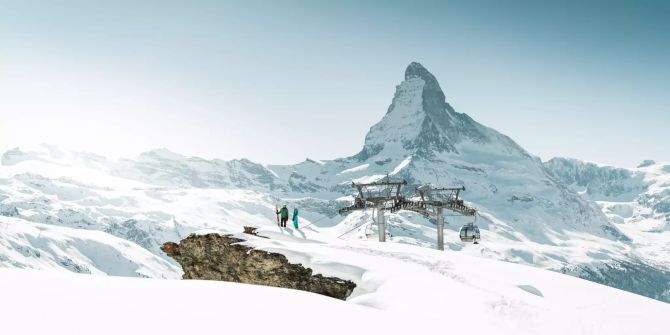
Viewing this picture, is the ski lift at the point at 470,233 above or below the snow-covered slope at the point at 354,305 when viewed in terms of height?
below

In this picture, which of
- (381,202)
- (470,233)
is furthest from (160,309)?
(470,233)

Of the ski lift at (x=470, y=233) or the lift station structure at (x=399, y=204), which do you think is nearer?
the lift station structure at (x=399, y=204)

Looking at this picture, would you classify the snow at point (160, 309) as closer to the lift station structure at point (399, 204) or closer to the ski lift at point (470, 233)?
the lift station structure at point (399, 204)

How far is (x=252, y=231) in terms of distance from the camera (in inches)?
982

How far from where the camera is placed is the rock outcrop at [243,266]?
57.9 feet

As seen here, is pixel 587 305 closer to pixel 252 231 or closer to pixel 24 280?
pixel 24 280

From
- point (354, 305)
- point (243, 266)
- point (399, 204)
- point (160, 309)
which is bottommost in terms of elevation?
point (243, 266)

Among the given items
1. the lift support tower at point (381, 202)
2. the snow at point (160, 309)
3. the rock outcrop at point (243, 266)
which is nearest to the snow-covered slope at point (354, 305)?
the snow at point (160, 309)

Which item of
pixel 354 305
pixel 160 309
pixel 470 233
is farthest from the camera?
pixel 470 233

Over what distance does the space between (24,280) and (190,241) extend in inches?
587

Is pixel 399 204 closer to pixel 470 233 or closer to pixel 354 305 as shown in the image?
pixel 470 233

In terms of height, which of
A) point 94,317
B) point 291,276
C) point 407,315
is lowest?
point 291,276

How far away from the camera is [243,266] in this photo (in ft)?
71.3

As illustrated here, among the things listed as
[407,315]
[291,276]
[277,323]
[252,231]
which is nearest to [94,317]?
[277,323]
